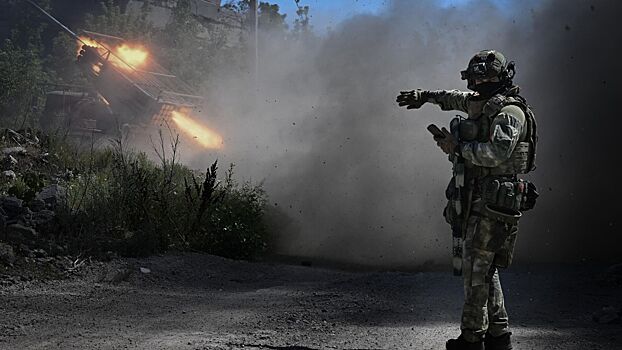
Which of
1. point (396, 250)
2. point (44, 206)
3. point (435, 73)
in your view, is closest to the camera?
point (44, 206)

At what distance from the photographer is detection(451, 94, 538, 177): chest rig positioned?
141 inches

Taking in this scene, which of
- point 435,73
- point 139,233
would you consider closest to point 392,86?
point 435,73

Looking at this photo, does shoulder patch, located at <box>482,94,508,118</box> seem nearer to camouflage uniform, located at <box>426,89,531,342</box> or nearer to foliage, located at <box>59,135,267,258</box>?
camouflage uniform, located at <box>426,89,531,342</box>

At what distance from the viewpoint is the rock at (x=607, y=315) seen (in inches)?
194

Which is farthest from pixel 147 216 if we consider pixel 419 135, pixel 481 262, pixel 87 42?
pixel 87 42

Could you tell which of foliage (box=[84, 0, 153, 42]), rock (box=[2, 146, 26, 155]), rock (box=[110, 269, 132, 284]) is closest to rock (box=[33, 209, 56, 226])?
rock (box=[110, 269, 132, 284])

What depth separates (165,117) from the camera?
630 inches

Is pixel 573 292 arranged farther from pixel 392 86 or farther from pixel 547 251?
pixel 392 86

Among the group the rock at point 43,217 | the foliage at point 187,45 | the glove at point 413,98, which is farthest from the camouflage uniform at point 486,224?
the foliage at point 187,45

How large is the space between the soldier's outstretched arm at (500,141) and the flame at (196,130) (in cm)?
1151

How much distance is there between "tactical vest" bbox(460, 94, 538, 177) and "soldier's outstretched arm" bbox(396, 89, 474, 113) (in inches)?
13.1

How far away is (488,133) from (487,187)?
302 mm

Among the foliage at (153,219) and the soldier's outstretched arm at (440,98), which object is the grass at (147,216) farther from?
the soldier's outstretched arm at (440,98)

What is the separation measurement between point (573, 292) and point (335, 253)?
3.34m
